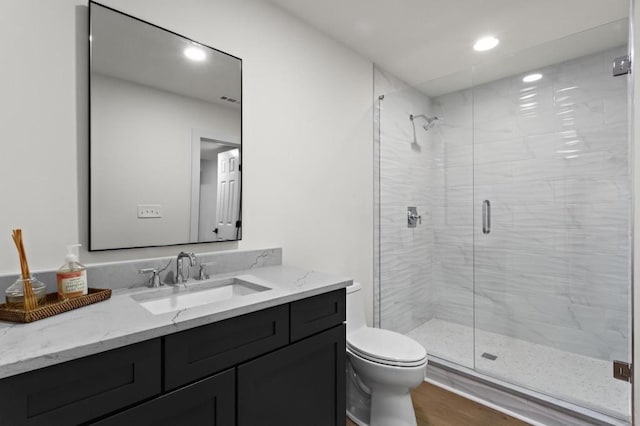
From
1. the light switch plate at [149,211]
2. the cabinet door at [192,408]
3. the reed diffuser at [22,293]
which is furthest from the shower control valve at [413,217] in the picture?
the reed diffuser at [22,293]

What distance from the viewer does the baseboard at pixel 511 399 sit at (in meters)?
1.76

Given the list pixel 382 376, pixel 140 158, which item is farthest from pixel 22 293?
pixel 382 376

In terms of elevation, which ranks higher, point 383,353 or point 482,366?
point 383,353

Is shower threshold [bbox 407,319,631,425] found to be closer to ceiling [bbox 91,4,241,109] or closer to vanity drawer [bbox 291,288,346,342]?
vanity drawer [bbox 291,288,346,342]

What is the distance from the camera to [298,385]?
4.11 feet

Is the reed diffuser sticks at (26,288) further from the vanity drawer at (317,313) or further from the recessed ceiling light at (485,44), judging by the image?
the recessed ceiling light at (485,44)

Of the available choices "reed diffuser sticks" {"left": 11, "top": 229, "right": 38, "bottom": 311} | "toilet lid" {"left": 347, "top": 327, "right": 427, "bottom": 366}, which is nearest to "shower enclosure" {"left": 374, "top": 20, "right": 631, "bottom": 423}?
"toilet lid" {"left": 347, "top": 327, "right": 427, "bottom": 366}

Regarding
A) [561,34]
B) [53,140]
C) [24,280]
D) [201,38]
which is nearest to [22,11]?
[53,140]

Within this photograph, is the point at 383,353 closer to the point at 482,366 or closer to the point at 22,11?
the point at 482,366

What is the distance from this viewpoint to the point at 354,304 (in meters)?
2.09

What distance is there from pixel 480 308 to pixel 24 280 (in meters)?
3.00

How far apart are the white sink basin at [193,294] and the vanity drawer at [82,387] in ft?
1.15

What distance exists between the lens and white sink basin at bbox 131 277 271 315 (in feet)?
4.12

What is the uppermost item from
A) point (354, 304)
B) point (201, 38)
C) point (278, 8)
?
point (278, 8)
